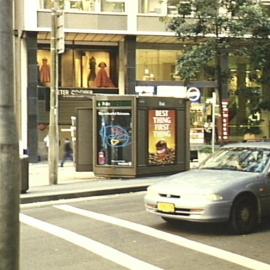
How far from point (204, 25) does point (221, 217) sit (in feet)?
36.7

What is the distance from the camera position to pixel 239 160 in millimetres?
10352

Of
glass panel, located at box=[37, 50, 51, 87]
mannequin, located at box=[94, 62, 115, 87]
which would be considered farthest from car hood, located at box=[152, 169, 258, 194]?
mannequin, located at box=[94, 62, 115, 87]

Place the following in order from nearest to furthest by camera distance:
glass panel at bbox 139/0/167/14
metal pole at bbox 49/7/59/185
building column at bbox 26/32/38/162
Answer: metal pole at bbox 49/7/59/185 → building column at bbox 26/32/38/162 → glass panel at bbox 139/0/167/14

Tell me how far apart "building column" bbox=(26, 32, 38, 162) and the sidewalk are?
10.6 metres

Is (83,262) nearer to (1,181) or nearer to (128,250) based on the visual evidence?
(128,250)

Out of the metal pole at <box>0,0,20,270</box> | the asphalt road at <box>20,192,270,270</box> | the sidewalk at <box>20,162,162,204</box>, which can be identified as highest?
the metal pole at <box>0,0,20,270</box>

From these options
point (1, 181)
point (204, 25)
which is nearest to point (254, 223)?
point (1, 181)

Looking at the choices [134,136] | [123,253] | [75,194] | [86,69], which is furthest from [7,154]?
[86,69]

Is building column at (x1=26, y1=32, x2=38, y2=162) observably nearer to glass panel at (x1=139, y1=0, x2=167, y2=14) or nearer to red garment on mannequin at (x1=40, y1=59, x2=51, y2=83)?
red garment on mannequin at (x1=40, y1=59, x2=51, y2=83)

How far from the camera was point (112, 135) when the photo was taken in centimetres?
1838

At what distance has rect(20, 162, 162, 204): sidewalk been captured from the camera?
14445 mm

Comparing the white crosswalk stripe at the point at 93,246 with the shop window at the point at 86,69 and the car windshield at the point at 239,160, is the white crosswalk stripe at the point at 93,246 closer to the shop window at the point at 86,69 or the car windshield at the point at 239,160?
the car windshield at the point at 239,160

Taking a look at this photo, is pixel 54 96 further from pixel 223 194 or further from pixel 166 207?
pixel 223 194

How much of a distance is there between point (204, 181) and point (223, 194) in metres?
0.48
